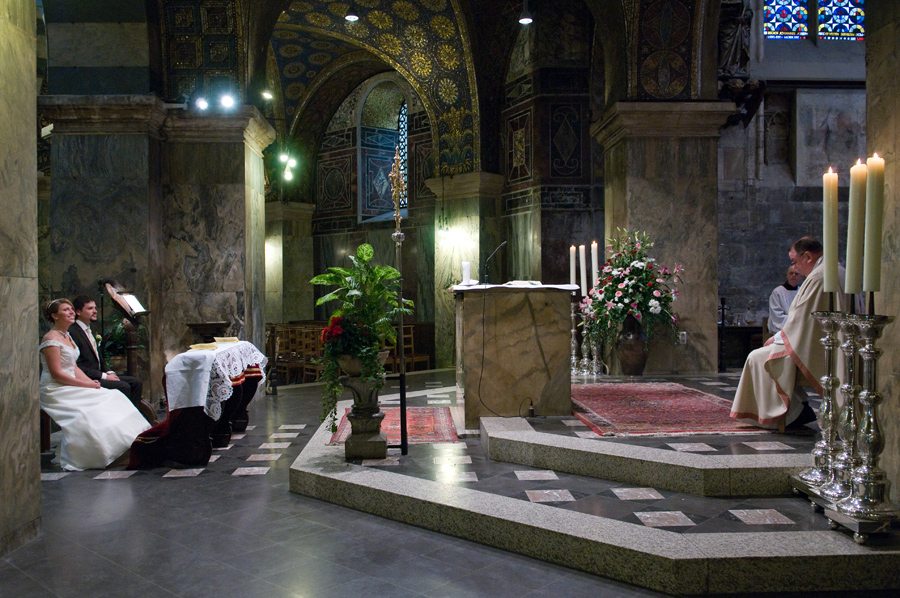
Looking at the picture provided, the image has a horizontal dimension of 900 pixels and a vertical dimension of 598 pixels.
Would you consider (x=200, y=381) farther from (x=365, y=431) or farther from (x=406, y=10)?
(x=406, y=10)

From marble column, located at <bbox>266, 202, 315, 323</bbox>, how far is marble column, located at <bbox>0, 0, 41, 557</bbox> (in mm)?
14188

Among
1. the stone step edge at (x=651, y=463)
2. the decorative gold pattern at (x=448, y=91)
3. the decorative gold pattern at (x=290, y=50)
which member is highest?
the decorative gold pattern at (x=290, y=50)

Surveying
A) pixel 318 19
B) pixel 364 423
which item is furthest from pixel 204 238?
pixel 318 19

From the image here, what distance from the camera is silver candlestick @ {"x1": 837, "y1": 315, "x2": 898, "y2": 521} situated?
3234 mm

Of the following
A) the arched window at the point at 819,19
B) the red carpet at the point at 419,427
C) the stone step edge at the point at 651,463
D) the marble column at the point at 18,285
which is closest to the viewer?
the marble column at the point at 18,285

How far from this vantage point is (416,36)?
14148 mm

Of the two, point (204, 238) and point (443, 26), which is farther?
point (443, 26)

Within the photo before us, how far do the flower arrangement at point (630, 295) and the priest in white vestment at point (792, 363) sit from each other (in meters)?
2.95

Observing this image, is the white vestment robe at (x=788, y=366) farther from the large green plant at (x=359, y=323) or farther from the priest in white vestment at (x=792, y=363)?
the large green plant at (x=359, y=323)

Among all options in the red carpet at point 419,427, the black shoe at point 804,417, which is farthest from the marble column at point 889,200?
the red carpet at point 419,427

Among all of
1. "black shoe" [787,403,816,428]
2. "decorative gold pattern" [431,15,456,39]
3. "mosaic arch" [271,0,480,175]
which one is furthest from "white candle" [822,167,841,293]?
"decorative gold pattern" [431,15,456,39]

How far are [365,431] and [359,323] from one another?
0.84m

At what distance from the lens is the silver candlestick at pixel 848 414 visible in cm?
333

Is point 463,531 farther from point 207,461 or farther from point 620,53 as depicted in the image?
point 620,53
